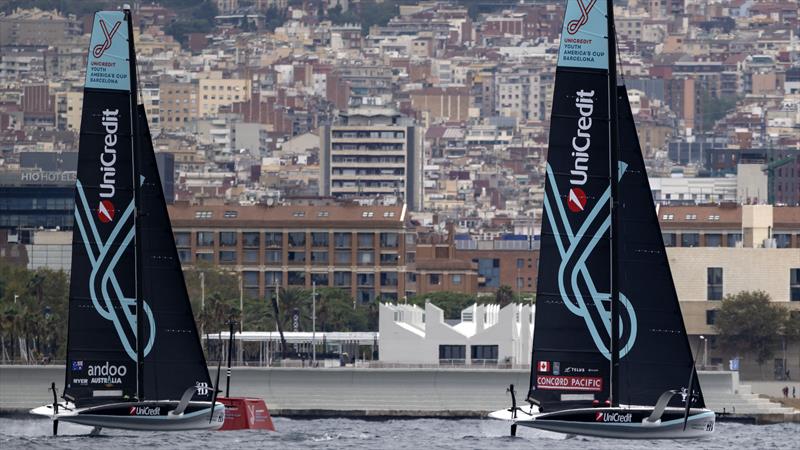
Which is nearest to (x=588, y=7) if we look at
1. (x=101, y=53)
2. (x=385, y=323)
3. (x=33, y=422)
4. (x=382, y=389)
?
(x=101, y=53)

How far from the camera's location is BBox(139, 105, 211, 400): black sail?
55.1m

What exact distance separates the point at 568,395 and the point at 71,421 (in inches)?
370

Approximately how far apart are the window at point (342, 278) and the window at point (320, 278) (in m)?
0.53

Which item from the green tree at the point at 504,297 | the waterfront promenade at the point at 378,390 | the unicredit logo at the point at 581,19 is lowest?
the waterfront promenade at the point at 378,390

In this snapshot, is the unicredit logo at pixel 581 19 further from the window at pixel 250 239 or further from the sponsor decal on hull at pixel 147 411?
the window at pixel 250 239

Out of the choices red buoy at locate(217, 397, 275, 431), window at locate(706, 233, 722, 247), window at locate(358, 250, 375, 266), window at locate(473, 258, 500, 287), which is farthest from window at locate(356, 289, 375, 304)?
red buoy at locate(217, 397, 275, 431)

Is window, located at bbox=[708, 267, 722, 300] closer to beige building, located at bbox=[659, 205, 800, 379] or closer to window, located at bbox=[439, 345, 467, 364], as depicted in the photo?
beige building, located at bbox=[659, 205, 800, 379]

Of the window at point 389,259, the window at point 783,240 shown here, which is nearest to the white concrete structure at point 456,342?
the window at point 783,240

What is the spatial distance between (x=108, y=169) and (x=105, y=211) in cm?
78

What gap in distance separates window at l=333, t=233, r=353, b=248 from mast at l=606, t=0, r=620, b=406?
86.9 m

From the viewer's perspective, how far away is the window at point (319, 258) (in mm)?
139500

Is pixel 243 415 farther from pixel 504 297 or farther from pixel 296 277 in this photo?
pixel 296 277

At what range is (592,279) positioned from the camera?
5222 cm

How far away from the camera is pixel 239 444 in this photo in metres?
57.8
